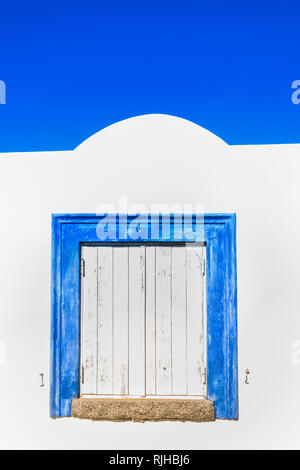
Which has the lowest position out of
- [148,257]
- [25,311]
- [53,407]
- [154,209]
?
[53,407]

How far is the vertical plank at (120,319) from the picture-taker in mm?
3766

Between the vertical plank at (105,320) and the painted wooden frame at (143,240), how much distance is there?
18 cm

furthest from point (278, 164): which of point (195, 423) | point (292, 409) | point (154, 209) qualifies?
point (195, 423)

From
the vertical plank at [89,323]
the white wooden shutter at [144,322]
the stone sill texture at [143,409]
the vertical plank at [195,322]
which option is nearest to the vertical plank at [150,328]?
the white wooden shutter at [144,322]

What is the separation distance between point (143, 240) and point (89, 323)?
2.91 feet

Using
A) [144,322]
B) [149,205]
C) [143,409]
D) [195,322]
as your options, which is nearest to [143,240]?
[149,205]

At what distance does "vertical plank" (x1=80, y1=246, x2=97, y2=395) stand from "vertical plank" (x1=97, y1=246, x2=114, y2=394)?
5 cm

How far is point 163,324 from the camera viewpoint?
3.77m

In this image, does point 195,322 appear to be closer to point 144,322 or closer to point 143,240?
point 144,322

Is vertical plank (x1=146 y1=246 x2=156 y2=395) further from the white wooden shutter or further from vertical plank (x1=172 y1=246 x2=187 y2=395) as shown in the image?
vertical plank (x1=172 y1=246 x2=187 y2=395)

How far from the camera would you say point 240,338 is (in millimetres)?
3678

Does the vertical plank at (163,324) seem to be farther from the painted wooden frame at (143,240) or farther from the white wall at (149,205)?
the white wall at (149,205)

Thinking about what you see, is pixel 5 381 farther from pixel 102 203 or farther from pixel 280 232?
pixel 280 232

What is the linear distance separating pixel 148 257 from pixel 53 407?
61.0 inches
